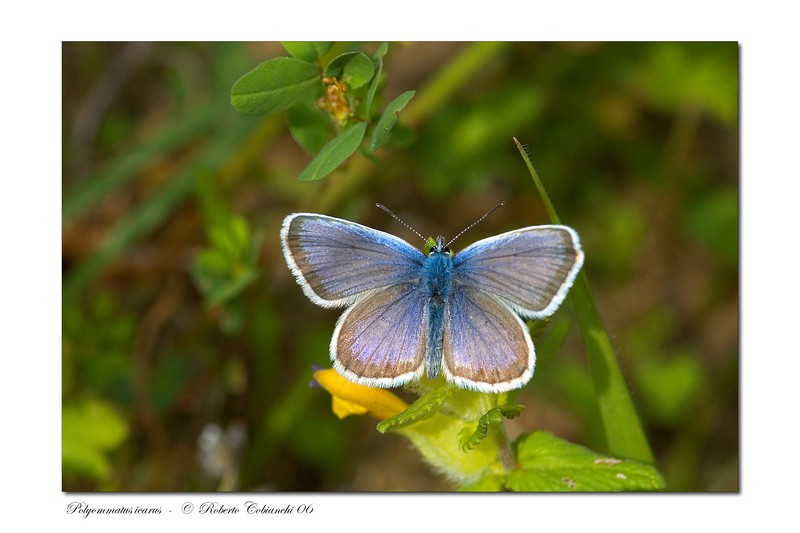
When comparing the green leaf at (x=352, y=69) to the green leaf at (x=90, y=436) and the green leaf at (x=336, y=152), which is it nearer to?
the green leaf at (x=336, y=152)

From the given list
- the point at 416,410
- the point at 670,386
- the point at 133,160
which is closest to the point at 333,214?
the point at 133,160

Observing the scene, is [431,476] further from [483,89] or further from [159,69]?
[159,69]

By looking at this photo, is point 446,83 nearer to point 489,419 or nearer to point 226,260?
point 226,260

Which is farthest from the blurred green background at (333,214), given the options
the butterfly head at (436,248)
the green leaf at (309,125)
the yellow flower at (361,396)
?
the yellow flower at (361,396)

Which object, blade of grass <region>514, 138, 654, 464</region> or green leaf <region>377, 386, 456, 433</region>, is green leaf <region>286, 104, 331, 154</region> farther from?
green leaf <region>377, 386, 456, 433</region>

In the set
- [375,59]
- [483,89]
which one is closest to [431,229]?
[483,89]

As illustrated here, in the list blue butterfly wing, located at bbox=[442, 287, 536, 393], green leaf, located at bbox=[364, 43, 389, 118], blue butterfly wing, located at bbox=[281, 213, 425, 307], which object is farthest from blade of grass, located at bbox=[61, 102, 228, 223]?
blue butterfly wing, located at bbox=[442, 287, 536, 393]
